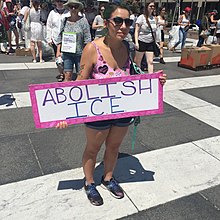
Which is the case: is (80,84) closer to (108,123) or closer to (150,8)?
(108,123)

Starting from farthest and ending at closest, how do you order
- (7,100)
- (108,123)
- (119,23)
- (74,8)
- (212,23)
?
(212,23)
(7,100)
(74,8)
(108,123)
(119,23)

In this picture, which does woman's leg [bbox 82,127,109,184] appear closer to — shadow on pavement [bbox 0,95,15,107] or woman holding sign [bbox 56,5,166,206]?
woman holding sign [bbox 56,5,166,206]

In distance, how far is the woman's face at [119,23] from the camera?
197cm

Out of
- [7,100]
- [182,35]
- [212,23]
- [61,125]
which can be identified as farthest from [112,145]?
[212,23]

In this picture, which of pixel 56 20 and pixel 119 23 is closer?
pixel 119 23

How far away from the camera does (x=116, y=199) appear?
254 centimetres

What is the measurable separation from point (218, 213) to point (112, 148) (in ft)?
3.86

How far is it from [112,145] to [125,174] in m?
0.65

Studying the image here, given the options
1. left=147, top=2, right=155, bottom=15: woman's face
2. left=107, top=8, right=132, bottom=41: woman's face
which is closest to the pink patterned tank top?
left=107, top=8, right=132, bottom=41: woman's face

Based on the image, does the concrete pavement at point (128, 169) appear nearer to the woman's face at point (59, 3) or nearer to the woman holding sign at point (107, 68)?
the woman holding sign at point (107, 68)

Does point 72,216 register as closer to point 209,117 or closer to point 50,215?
point 50,215

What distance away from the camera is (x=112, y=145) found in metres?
2.45

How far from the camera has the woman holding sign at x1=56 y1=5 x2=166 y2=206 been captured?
2.01m

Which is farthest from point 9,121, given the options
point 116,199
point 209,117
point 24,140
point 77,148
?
point 209,117
